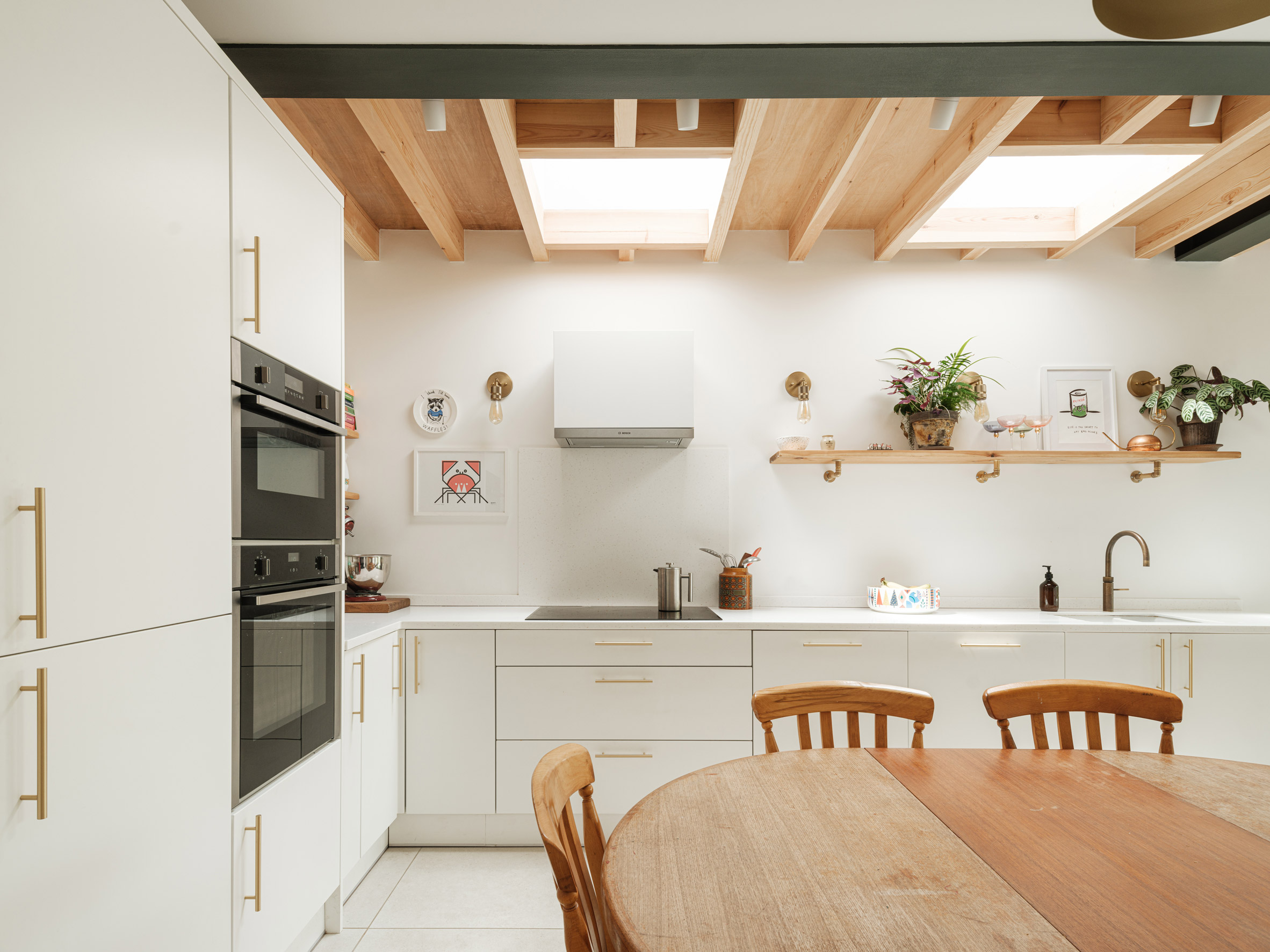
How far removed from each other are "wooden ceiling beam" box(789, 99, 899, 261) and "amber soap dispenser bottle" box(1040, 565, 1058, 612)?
1.90 meters

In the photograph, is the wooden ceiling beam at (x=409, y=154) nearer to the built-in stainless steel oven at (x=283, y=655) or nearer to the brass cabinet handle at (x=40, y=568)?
the built-in stainless steel oven at (x=283, y=655)

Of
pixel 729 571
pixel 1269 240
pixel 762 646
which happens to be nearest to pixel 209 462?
pixel 762 646

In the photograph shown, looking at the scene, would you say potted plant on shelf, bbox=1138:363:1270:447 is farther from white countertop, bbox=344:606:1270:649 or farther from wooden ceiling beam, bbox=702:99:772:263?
wooden ceiling beam, bbox=702:99:772:263

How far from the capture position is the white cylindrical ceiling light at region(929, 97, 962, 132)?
85.7 inches

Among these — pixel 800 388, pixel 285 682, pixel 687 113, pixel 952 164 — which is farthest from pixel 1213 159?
pixel 285 682

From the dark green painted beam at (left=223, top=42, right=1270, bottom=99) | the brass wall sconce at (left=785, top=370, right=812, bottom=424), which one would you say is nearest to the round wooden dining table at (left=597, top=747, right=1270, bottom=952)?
the dark green painted beam at (left=223, top=42, right=1270, bottom=99)

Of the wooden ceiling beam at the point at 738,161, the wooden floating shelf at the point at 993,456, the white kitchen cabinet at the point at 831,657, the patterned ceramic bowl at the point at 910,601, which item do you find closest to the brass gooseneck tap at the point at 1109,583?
the wooden floating shelf at the point at 993,456

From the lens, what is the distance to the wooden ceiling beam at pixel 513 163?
2.25 metres

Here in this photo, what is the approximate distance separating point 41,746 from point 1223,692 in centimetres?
377

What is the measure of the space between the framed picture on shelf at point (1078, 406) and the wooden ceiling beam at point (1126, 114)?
132cm

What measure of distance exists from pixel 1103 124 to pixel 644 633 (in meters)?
2.43

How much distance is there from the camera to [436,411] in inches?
140

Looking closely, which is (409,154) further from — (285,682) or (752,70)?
(285,682)

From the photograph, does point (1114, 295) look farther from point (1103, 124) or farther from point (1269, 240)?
point (1103, 124)
